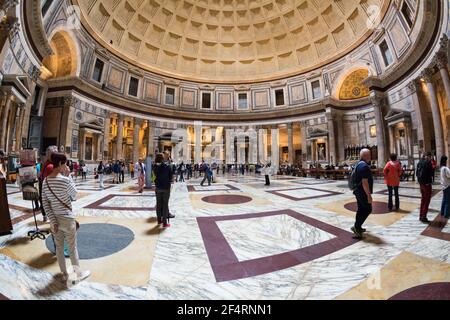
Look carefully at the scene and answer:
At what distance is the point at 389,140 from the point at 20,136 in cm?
2903

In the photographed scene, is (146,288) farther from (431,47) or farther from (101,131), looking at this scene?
(101,131)

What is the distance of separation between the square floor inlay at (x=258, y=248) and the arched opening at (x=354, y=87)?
81.7 ft

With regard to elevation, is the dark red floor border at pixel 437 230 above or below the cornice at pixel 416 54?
below

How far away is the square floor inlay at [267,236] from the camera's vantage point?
2822 millimetres

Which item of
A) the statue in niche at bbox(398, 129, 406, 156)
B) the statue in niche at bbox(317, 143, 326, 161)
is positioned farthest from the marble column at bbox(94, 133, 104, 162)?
the statue in niche at bbox(398, 129, 406, 156)

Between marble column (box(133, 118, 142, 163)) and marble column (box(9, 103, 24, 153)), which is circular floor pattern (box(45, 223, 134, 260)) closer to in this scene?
marble column (box(9, 103, 24, 153))

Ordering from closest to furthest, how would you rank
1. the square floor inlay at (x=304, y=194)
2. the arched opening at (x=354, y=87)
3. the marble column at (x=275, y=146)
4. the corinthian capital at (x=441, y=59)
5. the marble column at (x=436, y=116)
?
the square floor inlay at (x=304, y=194) → the corinthian capital at (x=441, y=59) → the marble column at (x=436, y=116) → the arched opening at (x=354, y=87) → the marble column at (x=275, y=146)

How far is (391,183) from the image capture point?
16.8 ft

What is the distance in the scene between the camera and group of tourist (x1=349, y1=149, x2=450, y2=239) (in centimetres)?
318

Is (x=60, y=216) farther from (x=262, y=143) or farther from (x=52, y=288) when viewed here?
(x=262, y=143)

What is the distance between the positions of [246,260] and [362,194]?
7.42 feet

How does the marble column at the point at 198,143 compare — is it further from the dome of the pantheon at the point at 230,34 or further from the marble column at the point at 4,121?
the marble column at the point at 4,121

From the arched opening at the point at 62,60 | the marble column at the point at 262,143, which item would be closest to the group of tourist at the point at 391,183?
the marble column at the point at 262,143
